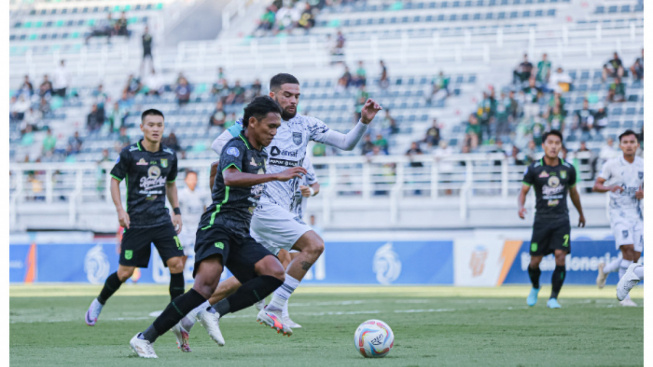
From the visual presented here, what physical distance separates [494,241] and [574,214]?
315 centimetres

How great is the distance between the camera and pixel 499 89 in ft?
102

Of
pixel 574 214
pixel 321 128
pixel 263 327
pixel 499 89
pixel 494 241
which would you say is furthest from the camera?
pixel 499 89

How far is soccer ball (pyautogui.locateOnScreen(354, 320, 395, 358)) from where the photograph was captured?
309 inches

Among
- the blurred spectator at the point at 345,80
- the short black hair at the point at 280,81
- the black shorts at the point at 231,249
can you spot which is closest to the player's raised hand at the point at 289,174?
the black shorts at the point at 231,249

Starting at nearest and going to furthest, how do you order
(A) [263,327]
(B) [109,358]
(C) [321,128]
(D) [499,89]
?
(B) [109,358]
(C) [321,128]
(A) [263,327]
(D) [499,89]

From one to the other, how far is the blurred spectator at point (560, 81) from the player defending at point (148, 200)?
19.8 meters

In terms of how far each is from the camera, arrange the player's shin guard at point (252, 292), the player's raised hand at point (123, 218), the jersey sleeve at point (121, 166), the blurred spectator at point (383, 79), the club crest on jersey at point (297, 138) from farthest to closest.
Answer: the blurred spectator at point (383, 79), the jersey sleeve at point (121, 166), the player's raised hand at point (123, 218), the club crest on jersey at point (297, 138), the player's shin guard at point (252, 292)

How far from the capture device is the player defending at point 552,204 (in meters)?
14.0

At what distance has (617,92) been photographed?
28.0 metres

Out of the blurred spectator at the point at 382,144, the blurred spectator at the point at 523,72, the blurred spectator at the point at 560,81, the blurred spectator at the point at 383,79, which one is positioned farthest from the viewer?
the blurred spectator at the point at 383,79

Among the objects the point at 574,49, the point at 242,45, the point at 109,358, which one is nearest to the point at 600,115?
the point at 574,49

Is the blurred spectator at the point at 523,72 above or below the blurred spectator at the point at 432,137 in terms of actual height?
above

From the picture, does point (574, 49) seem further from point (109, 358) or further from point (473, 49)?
point (109, 358)

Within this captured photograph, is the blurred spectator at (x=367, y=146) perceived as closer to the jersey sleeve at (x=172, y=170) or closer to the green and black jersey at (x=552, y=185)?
the green and black jersey at (x=552, y=185)
